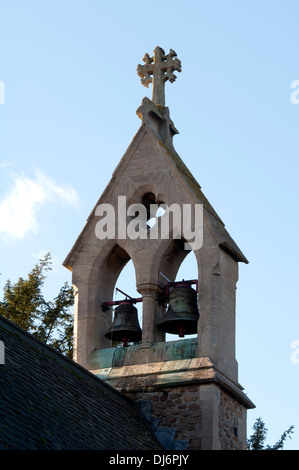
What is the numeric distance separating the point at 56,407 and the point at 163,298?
4.22 metres

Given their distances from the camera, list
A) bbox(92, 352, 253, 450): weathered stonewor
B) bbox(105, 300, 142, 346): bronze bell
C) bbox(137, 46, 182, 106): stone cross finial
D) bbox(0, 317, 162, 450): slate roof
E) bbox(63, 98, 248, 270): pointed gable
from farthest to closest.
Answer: bbox(137, 46, 182, 106): stone cross finial, bbox(63, 98, 248, 270): pointed gable, bbox(105, 300, 142, 346): bronze bell, bbox(92, 352, 253, 450): weathered stonewor, bbox(0, 317, 162, 450): slate roof

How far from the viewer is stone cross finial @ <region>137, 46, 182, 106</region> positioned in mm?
16031

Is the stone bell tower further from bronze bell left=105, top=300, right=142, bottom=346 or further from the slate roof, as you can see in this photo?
the slate roof

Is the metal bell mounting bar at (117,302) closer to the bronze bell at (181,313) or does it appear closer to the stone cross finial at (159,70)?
the bronze bell at (181,313)

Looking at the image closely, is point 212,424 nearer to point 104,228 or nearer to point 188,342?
point 188,342

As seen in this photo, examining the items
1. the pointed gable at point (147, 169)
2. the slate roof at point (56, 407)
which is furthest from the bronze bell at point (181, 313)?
the slate roof at point (56, 407)

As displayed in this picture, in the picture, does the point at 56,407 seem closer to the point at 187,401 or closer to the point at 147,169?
the point at 187,401

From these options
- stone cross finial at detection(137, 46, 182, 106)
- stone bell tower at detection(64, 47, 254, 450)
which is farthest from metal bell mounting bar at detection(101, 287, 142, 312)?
stone cross finial at detection(137, 46, 182, 106)

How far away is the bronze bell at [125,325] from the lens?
567 inches

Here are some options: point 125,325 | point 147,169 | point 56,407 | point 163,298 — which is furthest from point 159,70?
point 56,407

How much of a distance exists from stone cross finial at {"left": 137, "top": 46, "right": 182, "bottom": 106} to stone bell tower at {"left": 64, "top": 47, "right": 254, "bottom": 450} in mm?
37

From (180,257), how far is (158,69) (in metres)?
3.05

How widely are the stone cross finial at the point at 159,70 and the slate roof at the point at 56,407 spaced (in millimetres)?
4884
